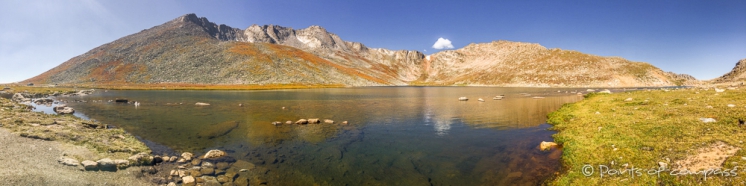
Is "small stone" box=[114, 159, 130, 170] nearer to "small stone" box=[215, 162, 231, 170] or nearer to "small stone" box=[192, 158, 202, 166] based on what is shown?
"small stone" box=[192, 158, 202, 166]

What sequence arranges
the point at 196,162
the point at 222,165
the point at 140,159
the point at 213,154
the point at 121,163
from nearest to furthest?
the point at 121,163
the point at 140,159
the point at 222,165
the point at 196,162
the point at 213,154

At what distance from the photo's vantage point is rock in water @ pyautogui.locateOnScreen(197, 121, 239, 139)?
26.5 metres

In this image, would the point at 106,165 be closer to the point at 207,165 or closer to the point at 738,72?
the point at 207,165

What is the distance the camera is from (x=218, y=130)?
95.6 feet

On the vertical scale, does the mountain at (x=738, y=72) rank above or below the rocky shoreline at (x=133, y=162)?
above

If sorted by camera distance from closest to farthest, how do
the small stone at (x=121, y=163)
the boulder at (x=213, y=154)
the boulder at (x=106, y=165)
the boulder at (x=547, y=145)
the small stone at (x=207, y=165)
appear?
1. the boulder at (x=106, y=165)
2. the small stone at (x=121, y=163)
3. the small stone at (x=207, y=165)
4. the boulder at (x=213, y=154)
5. the boulder at (x=547, y=145)

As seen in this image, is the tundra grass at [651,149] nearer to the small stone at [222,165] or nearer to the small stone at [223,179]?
the small stone at [223,179]

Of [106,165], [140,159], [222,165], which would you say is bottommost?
[222,165]

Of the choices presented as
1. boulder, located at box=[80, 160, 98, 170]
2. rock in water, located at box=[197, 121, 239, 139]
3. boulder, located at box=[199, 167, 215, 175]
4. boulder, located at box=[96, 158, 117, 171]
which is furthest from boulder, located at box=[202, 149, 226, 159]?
rock in water, located at box=[197, 121, 239, 139]

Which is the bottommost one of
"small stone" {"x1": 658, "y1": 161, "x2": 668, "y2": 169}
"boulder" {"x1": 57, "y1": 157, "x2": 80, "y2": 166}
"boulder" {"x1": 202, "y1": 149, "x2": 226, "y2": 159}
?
"boulder" {"x1": 202, "y1": 149, "x2": 226, "y2": 159}

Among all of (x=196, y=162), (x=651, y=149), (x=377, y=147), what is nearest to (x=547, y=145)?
(x=651, y=149)

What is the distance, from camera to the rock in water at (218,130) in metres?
26.5

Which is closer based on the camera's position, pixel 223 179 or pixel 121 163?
pixel 223 179

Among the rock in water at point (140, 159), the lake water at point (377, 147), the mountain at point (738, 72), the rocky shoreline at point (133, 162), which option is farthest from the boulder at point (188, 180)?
the mountain at point (738, 72)
